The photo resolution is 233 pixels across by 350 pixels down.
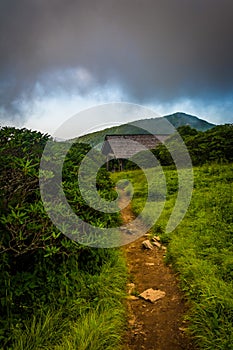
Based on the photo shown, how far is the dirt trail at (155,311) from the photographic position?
4.24 meters

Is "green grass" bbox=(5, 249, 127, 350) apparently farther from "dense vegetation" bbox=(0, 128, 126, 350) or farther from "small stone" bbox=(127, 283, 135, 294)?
"small stone" bbox=(127, 283, 135, 294)

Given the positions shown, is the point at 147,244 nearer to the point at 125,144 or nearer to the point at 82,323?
the point at 82,323

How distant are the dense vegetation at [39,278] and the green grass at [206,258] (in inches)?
51.7

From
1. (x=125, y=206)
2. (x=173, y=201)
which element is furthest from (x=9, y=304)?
(x=125, y=206)

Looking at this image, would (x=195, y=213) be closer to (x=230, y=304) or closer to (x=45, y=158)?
(x=230, y=304)

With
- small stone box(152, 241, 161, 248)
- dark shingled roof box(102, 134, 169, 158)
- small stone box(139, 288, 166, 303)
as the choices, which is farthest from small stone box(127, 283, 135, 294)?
dark shingled roof box(102, 134, 169, 158)

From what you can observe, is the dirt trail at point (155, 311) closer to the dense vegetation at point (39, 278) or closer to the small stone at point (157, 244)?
the dense vegetation at point (39, 278)

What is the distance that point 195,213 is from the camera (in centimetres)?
923

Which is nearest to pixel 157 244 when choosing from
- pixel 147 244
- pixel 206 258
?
pixel 147 244

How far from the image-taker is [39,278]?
174 inches

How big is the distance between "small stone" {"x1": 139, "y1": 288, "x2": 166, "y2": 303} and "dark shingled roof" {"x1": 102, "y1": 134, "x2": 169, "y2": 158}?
1304 inches

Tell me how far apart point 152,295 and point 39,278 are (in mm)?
2311

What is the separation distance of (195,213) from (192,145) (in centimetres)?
1594

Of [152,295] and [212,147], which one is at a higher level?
[212,147]
